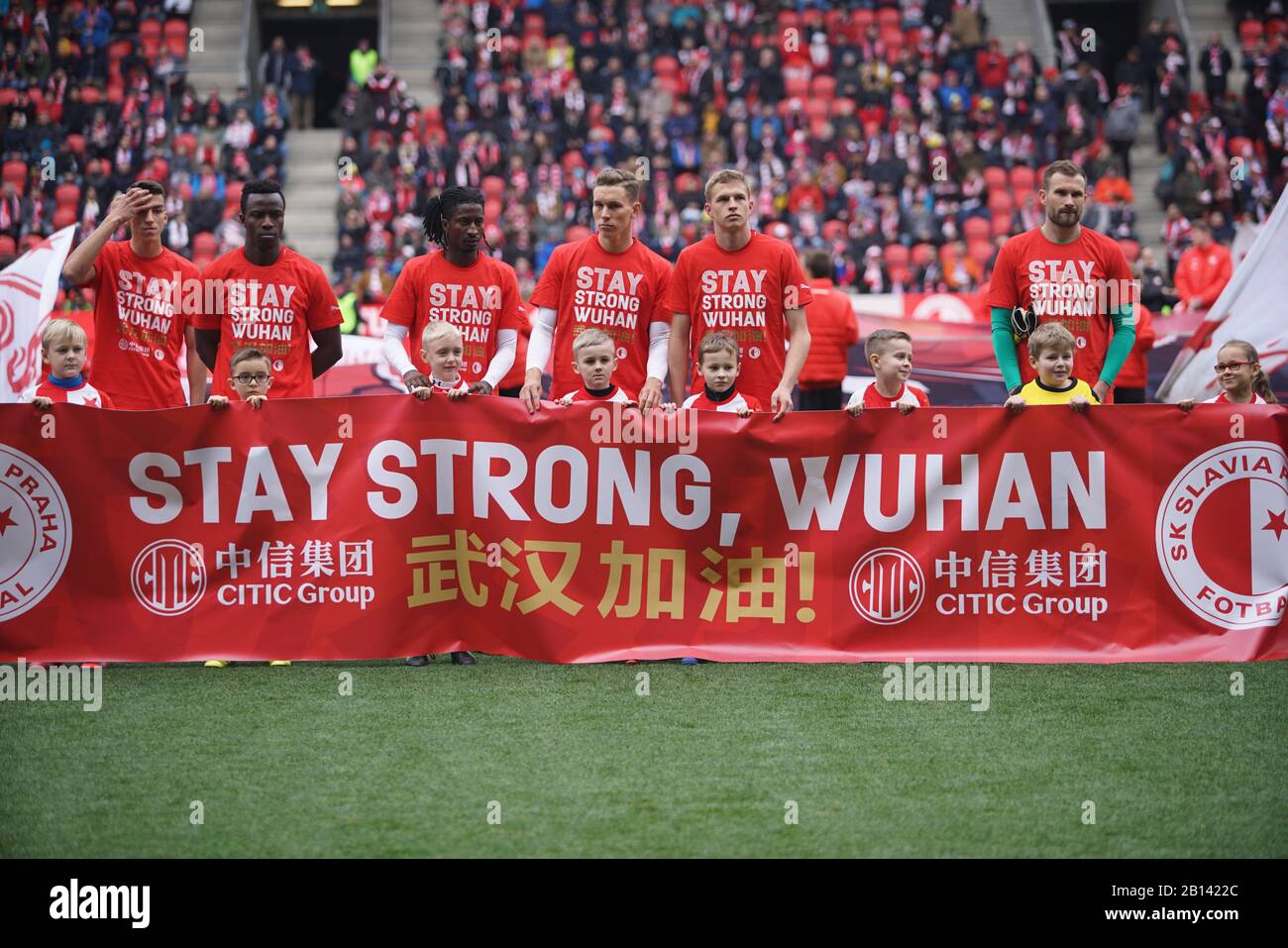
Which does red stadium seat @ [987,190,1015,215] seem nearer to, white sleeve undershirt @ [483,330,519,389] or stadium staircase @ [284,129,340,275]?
stadium staircase @ [284,129,340,275]

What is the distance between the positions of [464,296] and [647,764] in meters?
3.29

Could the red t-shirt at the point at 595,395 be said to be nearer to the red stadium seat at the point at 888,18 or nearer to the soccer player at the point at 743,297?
the soccer player at the point at 743,297

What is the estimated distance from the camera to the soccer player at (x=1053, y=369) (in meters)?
7.16

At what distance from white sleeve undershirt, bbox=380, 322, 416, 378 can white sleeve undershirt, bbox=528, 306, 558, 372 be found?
612 mm

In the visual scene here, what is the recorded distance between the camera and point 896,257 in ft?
69.2

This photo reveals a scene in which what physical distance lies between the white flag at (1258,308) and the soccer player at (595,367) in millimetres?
4331

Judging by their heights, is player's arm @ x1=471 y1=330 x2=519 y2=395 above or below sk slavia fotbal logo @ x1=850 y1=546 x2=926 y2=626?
above

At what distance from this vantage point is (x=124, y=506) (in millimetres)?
6898

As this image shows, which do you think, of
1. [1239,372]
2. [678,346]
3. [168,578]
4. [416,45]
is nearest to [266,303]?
[168,578]

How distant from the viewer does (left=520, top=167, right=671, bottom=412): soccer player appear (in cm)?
759

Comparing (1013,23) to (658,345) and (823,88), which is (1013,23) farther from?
(658,345)

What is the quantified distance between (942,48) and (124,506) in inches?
842

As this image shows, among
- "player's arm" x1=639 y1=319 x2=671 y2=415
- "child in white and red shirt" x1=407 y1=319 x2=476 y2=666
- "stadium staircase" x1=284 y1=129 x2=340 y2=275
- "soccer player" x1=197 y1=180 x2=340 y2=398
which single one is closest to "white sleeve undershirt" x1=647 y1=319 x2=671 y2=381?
"player's arm" x1=639 y1=319 x2=671 y2=415
